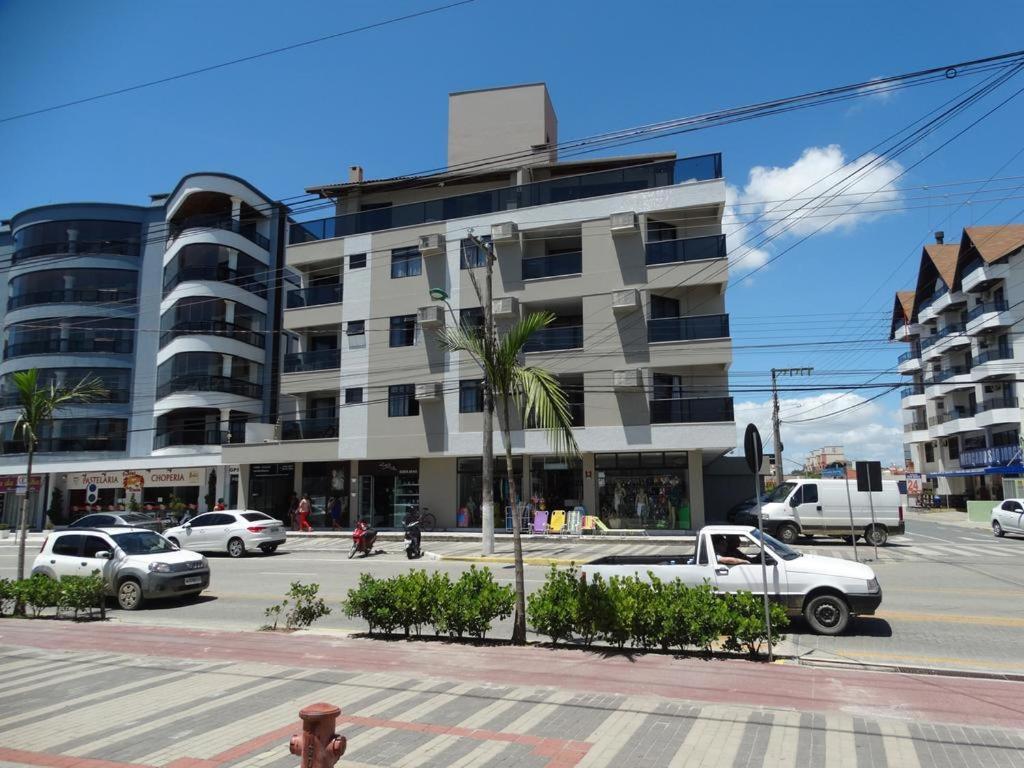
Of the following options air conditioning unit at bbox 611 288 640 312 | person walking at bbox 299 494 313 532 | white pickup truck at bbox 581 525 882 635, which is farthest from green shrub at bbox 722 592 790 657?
person walking at bbox 299 494 313 532

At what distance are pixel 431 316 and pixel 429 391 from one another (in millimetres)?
3460

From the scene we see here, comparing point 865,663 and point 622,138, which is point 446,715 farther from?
point 622,138

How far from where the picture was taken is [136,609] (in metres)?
13.8

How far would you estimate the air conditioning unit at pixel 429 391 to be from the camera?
31.3 meters

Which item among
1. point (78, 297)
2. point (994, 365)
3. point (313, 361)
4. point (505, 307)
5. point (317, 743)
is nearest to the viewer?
point (317, 743)

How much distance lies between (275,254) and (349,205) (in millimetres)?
10708

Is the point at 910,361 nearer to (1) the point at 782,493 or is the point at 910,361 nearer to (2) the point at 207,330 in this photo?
(1) the point at 782,493

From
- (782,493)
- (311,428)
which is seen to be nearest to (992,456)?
(782,493)

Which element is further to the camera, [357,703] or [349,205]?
[349,205]

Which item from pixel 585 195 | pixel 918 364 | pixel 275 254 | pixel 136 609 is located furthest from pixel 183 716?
pixel 918 364

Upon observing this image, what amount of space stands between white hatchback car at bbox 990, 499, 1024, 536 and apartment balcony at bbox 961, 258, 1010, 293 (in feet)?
84.2

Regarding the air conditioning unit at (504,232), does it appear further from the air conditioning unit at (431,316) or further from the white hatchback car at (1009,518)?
the white hatchback car at (1009,518)

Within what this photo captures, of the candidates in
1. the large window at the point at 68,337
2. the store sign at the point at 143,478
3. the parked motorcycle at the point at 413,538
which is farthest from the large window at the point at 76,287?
the parked motorcycle at the point at 413,538

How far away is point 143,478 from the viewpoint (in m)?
39.7
